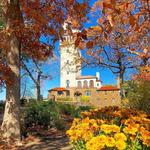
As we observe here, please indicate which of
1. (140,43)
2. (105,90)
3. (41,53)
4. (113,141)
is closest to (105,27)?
(113,141)

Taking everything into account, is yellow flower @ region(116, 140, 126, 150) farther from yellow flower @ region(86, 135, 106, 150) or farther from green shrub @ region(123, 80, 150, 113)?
green shrub @ region(123, 80, 150, 113)

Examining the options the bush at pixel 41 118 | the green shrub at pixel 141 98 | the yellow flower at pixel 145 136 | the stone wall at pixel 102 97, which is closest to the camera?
the yellow flower at pixel 145 136

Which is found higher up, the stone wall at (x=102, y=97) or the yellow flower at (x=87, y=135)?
the stone wall at (x=102, y=97)

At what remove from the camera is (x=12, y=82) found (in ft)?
42.8

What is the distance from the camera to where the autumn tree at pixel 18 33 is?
1293 centimetres

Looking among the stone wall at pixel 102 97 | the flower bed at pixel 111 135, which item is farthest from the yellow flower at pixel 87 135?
the stone wall at pixel 102 97

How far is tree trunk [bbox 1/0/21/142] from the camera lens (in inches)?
510

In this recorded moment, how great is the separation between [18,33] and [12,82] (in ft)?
5.33

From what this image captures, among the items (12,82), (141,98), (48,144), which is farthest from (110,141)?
(141,98)

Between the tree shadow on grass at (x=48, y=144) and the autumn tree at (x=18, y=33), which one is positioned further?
the autumn tree at (x=18, y=33)

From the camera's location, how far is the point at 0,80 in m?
12.6

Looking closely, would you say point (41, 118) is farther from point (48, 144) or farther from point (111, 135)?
point (111, 135)

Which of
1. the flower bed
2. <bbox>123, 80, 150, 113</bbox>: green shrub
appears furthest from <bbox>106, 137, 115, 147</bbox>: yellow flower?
<bbox>123, 80, 150, 113</bbox>: green shrub

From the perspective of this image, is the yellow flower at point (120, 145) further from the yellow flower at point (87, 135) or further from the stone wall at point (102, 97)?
the stone wall at point (102, 97)
